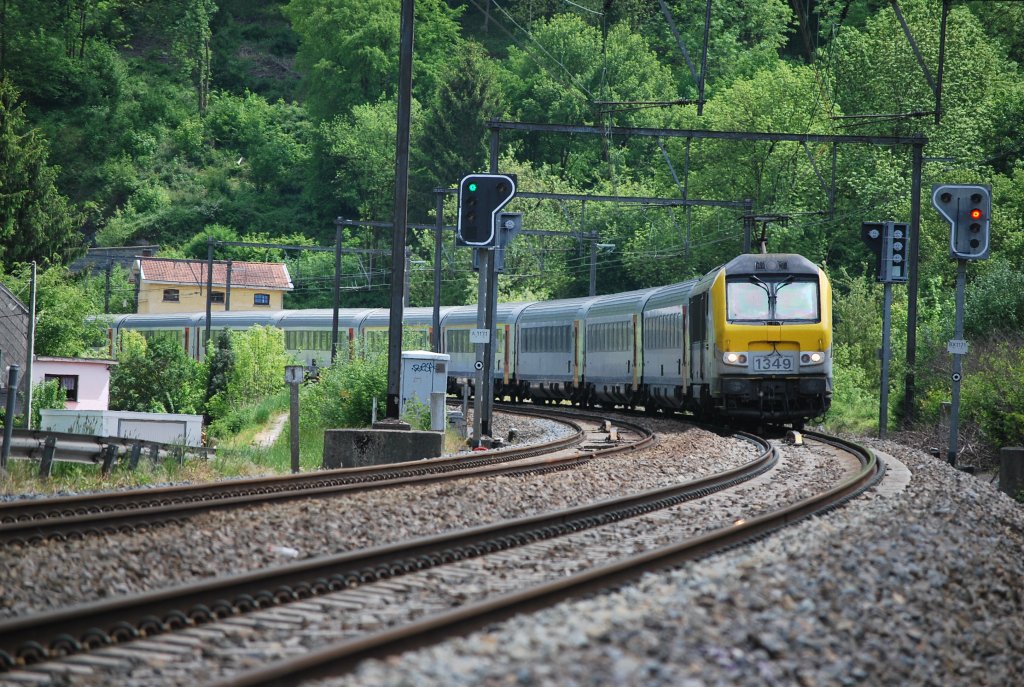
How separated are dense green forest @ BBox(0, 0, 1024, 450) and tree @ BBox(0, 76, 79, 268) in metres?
0.13

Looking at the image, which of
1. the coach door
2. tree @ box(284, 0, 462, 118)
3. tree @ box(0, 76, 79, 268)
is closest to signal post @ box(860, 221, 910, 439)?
the coach door

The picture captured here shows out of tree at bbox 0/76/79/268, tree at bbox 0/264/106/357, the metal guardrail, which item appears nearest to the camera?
the metal guardrail

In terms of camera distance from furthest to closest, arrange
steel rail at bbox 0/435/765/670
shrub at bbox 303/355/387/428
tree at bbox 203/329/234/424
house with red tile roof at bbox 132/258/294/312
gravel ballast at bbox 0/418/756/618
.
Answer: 1. house with red tile roof at bbox 132/258/294/312
2. tree at bbox 203/329/234/424
3. shrub at bbox 303/355/387/428
4. gravel ballast at bbox 0/418/756/618
5. steel rail at bbox 0/435/765/670

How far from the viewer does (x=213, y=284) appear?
8444 cm

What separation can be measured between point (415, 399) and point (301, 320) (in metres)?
32.6

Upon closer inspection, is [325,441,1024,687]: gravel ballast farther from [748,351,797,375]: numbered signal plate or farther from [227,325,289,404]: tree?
[227,325,289,404]: tree

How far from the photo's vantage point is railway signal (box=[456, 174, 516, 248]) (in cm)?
2016

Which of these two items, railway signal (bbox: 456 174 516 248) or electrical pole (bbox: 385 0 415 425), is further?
electrical pole (bbox: 385 0 415 425)

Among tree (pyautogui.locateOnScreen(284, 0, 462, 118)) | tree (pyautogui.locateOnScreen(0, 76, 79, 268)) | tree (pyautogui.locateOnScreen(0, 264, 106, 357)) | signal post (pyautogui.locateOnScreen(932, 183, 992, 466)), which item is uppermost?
tree (pyautogui.locateOnScreen(284, 0, 462, 118))

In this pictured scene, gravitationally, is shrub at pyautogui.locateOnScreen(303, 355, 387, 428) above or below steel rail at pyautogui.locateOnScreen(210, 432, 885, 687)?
above

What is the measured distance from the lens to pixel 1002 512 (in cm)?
1354

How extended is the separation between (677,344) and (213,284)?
61.1 m

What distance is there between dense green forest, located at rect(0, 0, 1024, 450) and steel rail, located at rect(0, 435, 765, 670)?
11.2m

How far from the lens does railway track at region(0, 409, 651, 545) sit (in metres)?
10.0
